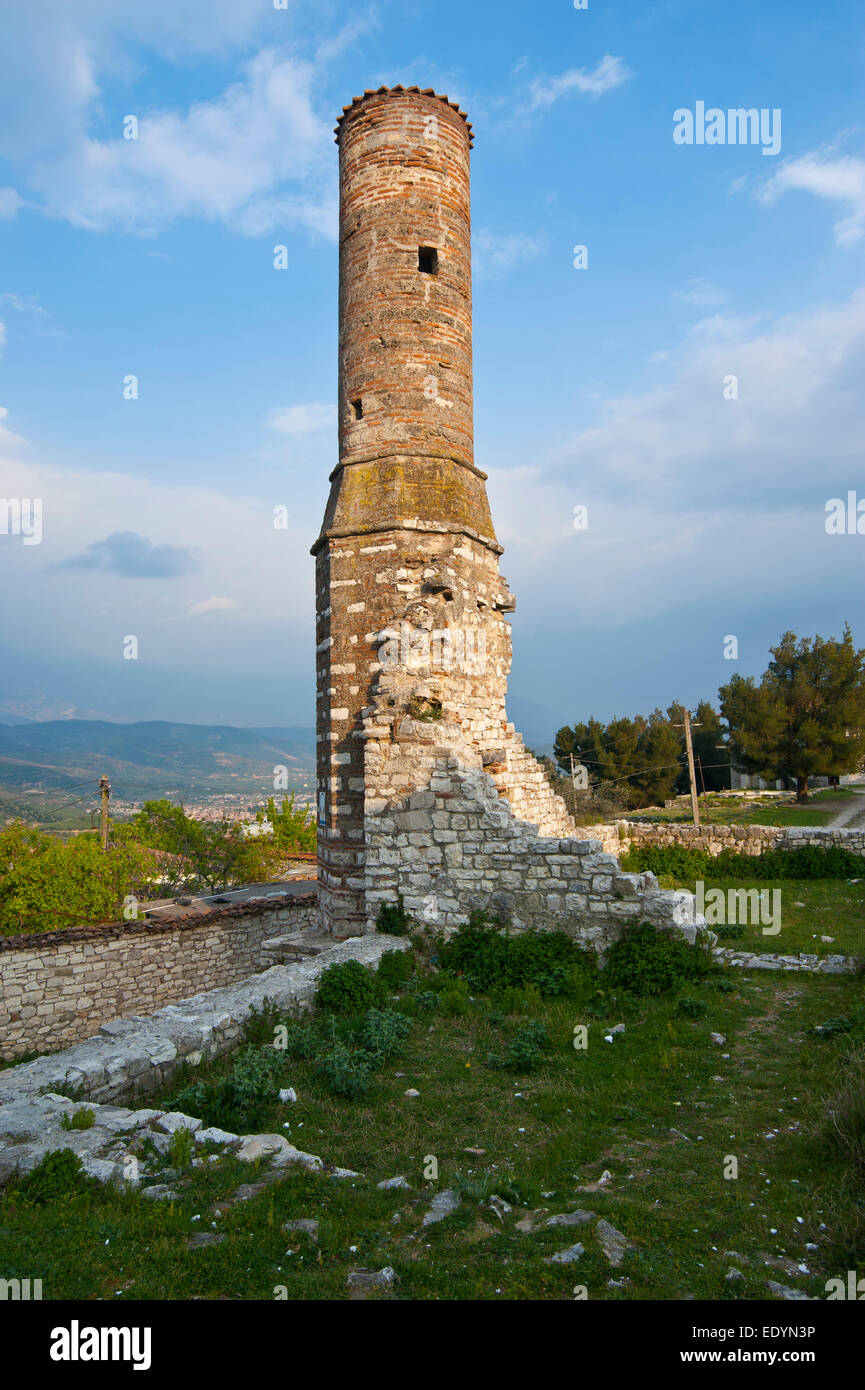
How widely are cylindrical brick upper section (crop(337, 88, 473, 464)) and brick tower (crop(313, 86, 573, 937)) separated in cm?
2

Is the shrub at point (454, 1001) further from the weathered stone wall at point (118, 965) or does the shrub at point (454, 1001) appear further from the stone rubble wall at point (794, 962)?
the weathered stone wall at point (118, 965)

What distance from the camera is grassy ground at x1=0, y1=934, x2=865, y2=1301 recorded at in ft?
12.1

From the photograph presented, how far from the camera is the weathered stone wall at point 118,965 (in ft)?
45.6

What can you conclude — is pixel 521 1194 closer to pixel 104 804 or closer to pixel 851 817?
pixel 104 804

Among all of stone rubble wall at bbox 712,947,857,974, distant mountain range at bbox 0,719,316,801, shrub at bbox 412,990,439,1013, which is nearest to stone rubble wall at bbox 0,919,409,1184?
shrub at bbox 412,990,439,1013

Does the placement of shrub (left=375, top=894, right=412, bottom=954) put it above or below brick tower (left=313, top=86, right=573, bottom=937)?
below

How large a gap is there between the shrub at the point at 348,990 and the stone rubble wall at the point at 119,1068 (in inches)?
6.4

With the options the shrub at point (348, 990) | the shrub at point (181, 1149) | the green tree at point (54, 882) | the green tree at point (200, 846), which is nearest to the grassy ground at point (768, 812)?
the shrub at point (348, 990)

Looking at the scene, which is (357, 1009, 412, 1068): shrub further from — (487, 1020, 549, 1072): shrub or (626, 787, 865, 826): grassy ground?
(626, 787, 865, 826): grassy ground

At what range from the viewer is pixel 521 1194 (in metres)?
4.57

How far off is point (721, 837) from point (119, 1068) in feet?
50.6
